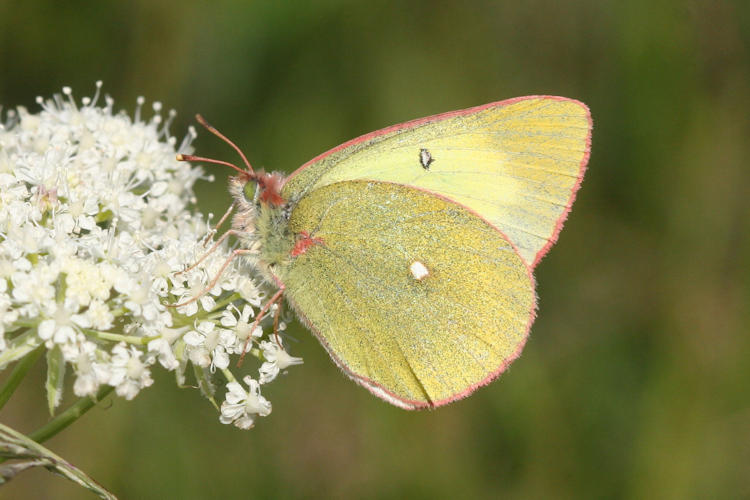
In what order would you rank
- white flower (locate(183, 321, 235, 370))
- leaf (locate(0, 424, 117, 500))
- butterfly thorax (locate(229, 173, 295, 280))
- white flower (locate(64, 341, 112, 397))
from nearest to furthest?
leaf (locate(0, 424, 117, 500))
white flower (locate(64, 341, 112, 397))
white flower (locate(183, 321, 235, 370))
butterfly thorax (locate(229, 173, 295, 280))

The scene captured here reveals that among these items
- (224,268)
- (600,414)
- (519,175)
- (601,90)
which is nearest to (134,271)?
(224,268)

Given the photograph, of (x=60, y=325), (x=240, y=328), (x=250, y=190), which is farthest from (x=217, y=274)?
(x=60, y=325)

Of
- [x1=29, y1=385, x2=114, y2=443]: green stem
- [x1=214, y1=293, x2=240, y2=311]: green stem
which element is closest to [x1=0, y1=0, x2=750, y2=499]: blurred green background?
[x1=214, y1=293, x2=240, y2=311]: green stem

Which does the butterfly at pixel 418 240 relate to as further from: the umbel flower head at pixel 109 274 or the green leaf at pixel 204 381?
the green leaf at pixel 204 381

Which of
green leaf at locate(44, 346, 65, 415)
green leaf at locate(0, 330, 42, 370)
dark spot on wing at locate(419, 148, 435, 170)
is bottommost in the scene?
green leaf at locate(44, 346, 65, 415)

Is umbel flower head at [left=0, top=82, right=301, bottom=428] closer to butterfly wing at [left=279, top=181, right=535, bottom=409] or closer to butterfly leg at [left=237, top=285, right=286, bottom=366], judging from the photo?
butterfly leg at [left=237, top=285, right=286, bottom=366]

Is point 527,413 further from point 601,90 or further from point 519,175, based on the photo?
point 601,90

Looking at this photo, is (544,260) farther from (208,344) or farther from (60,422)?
(60,422)
